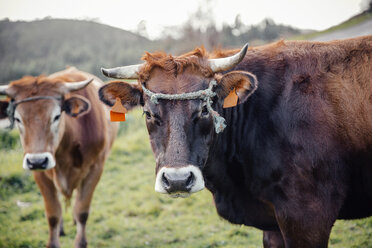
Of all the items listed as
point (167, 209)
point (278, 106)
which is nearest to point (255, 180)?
point (278, 106)

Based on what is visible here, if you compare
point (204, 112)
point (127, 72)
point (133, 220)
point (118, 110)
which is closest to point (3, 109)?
point (118, 110)

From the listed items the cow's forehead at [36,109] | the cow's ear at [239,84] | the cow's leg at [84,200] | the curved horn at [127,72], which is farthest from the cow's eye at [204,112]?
the cow's leg at [84,200]

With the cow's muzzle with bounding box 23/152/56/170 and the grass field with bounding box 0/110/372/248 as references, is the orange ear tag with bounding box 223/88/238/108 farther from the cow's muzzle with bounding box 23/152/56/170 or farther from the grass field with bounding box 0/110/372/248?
the cow's muzzle with bounding box 23/152/56/170

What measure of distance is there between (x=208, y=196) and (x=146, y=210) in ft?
4.38

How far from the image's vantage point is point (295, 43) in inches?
140

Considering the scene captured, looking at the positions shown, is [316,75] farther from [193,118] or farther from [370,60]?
[193,118]

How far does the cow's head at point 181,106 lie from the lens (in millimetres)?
2736

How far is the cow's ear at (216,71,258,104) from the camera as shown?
310 centimetres

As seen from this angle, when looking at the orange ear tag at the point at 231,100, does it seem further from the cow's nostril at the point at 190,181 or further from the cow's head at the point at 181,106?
the cow's nostril at the point at 190,181

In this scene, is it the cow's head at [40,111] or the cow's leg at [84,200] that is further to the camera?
the cow's leg at [84,200]

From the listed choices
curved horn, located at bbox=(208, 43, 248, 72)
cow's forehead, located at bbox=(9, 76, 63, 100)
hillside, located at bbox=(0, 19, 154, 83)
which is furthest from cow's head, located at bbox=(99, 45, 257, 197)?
hillside, located at bbox=(0, 19, 154, 83)

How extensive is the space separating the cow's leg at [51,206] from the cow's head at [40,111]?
793 millimetres

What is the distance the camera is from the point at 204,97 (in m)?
3.02

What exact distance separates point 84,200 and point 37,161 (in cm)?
143
